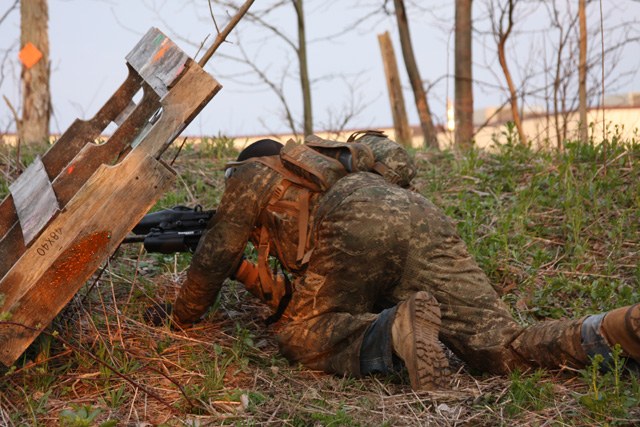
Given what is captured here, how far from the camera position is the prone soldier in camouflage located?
276 cm

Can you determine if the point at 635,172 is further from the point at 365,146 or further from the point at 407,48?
the point at 407,48

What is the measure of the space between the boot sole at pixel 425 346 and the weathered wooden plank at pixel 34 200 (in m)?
1.68

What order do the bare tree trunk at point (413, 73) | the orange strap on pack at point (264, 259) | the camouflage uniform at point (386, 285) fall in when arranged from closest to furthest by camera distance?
the camouflage uniform at point (386, 285) < the orange strap on pack at point (264, 259) < the bare tree trunk at point (413, 73)

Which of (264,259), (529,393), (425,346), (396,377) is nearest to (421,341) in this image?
(425,346)

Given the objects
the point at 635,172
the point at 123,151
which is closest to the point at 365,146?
the point at 123,151

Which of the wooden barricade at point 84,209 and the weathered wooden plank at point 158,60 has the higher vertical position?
the weathered wooden plank at point 158,60

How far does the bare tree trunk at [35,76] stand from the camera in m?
9.29


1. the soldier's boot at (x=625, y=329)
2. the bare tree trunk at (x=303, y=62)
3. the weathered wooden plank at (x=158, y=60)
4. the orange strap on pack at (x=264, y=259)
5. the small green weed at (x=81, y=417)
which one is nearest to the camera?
the small green weed at (x=81, y=417)

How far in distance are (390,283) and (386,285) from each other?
2 cm

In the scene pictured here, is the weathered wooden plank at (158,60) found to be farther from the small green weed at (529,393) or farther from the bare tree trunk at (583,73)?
the bare tree trunk at (583,73)

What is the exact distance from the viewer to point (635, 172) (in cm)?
532

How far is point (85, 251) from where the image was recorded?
2.68 m

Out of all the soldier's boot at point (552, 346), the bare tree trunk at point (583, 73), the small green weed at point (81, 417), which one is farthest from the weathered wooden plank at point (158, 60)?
the bare tree trunk at point (583, 73)

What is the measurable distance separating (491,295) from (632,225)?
7.95 ft
